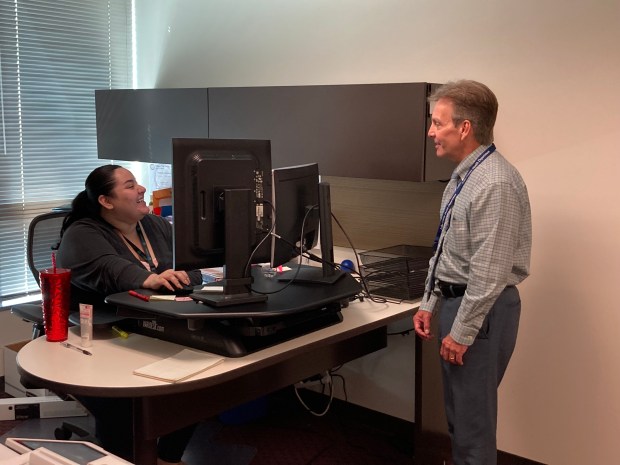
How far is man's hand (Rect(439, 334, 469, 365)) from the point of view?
2182mm

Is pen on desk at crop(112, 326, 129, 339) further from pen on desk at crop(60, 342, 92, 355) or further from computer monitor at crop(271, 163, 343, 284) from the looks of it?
computer monitor at crop(271, 163, 343, 284)

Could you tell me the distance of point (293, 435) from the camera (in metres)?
3.25

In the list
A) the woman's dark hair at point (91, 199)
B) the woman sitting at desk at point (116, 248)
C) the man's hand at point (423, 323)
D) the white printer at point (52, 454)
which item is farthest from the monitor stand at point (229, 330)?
the white printer at point (52, 454)

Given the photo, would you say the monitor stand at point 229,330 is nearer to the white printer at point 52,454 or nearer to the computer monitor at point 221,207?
the computer monitor at point 221,207

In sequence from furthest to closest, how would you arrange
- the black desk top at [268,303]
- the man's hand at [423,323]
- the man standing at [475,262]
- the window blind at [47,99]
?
the window blind at [47,99] < the man's hand at [423,323] < the man standing at [475,262] < the black desk top at [268,303]

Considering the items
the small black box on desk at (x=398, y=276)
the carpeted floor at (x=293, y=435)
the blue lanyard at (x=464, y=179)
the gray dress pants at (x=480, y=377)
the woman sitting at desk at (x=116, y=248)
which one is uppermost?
the blue lanyard at (x=464, y=179)

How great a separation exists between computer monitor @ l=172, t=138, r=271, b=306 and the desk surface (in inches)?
7.4

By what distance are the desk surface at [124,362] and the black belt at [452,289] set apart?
258 millimetres

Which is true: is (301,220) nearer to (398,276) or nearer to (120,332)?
(398,276)

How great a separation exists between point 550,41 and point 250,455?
80.5 inches

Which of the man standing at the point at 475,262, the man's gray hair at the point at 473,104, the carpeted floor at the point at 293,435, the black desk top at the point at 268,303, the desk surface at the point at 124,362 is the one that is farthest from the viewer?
the carpeted floor at the point at 293,435

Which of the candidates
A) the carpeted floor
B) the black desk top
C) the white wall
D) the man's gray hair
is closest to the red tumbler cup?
the black desk top

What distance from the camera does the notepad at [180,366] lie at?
1.86 m

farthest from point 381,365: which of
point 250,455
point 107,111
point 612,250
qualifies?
point 107,111
